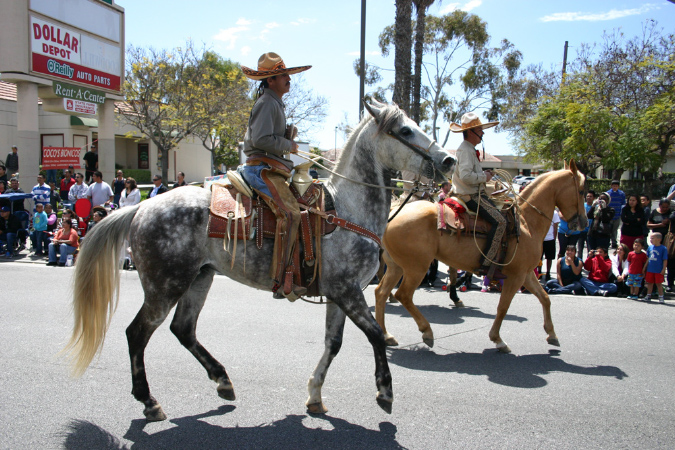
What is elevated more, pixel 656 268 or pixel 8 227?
pixel 8 227

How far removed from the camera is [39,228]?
1176 cm

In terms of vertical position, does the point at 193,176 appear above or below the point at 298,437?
above

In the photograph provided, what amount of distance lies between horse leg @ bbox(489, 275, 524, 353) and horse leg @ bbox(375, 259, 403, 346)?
1.14m

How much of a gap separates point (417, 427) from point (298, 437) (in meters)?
0.90

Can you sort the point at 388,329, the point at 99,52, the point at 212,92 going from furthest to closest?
the point at 212,92, the point at 99,52, the point at 388,329

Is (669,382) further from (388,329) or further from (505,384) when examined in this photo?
(388,329)

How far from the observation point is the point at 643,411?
4.05m

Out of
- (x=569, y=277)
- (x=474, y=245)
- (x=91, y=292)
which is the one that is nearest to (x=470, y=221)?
(x=474, y=245)

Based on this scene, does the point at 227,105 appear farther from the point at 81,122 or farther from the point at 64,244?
the point at 64,244

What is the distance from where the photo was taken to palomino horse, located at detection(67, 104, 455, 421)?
147 inches

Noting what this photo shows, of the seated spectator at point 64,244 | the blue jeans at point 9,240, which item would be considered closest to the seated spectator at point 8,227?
the blue jeans at point 9,240

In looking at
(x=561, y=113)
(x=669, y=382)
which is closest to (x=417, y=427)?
(x=669, y=382)

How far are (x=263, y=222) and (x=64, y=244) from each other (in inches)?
360

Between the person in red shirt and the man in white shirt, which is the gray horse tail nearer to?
the man in white shirt
